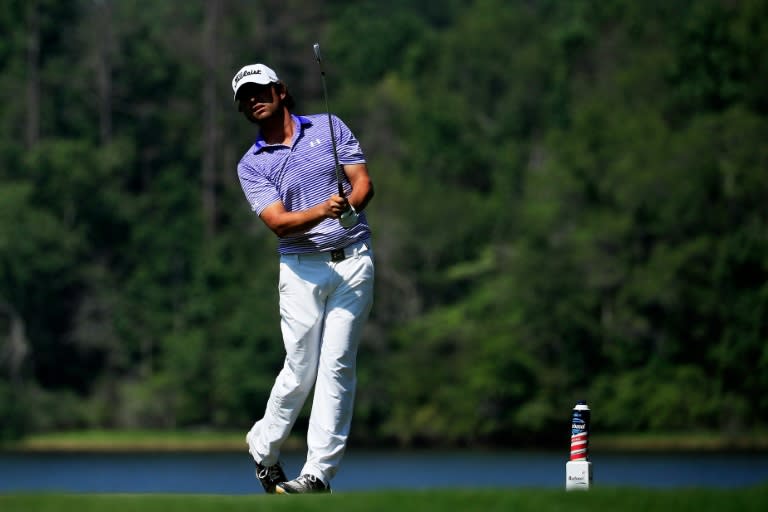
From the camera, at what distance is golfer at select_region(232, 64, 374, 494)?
1049 cm

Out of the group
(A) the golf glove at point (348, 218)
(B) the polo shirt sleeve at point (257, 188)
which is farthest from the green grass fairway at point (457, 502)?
(B) the polo shirt sleeve at point (257, 188)

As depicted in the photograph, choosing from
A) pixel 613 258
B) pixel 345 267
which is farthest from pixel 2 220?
pixel 345 267

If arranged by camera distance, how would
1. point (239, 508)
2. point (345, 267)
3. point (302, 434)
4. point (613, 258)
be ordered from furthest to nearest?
point (302, 434)
point (613, 258)
point (345, 267)
point (239, 508)

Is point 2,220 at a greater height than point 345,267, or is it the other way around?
point 2,220

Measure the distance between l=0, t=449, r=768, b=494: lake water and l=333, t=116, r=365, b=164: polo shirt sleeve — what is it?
2490 centimetres

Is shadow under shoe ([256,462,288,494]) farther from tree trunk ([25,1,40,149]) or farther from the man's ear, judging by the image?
tree trunk ([25,1,40,149])

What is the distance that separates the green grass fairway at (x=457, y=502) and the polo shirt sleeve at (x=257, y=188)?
8.15 feet

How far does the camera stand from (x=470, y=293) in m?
59.2

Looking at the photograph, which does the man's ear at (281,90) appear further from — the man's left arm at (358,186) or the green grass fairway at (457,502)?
the green grass fairway at (457,502)

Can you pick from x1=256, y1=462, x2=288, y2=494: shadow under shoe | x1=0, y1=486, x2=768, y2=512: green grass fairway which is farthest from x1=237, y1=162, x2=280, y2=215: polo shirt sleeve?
x1=0, y1=486, x2=768, y2=512: green grass fairway

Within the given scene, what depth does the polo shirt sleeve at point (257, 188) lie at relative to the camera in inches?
416

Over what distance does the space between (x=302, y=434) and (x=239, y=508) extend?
49.6 m

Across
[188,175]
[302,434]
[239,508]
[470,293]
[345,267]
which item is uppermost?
[188,175]

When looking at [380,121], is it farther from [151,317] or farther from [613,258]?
[613,258]
